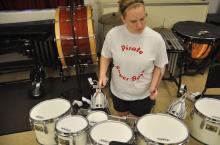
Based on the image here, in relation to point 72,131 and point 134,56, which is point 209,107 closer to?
point 134,56

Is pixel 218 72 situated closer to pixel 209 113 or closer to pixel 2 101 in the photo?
pixel 209 113

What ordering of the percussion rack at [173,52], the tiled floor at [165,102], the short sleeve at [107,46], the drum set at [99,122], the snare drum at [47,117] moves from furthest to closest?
the percussion rack at [173,52], the tiled floor at [165,102], the snare drum at [47,117], the short sleeve at [107,46], the drum set at [99,122]

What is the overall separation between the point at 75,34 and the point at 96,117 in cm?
104

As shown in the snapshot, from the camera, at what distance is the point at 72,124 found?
169 centimetres

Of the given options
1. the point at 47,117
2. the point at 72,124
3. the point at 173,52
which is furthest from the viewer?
the point at 173,52

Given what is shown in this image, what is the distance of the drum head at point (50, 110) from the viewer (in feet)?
6.06

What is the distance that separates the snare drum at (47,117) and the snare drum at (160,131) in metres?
0.61

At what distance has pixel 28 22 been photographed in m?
3.27

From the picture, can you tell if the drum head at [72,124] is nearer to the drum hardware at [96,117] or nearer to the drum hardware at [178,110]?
the drum hardware at [96,117]

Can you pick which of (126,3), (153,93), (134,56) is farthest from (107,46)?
(153,93)

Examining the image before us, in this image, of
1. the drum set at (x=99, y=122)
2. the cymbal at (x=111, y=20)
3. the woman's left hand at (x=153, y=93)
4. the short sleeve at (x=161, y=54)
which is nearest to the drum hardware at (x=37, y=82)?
the drum set at (x=99, y=122)

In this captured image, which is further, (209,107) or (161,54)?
(209,107)

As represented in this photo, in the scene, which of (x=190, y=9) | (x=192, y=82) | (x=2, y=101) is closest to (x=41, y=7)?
(x=2, y=101)

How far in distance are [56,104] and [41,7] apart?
1846 millimetres
